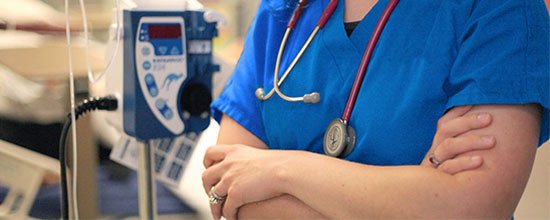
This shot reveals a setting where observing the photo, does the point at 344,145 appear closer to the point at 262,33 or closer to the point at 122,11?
the point at 262,33

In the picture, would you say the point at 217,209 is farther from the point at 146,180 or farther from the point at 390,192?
the point at 146,180

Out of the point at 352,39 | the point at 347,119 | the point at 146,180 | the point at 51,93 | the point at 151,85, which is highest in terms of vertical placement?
the point at 352,39

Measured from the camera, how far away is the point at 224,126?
3.25 feet

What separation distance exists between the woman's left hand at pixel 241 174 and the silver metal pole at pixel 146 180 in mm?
439

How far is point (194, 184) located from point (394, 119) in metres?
2.12

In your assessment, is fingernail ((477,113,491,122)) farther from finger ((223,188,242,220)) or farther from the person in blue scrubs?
finger ((223,188,242,220))

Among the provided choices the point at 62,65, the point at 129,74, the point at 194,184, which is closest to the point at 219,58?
the point at 129,74

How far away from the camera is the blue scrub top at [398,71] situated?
70cm

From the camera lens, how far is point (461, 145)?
0.70 metres

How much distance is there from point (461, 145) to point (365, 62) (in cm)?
20

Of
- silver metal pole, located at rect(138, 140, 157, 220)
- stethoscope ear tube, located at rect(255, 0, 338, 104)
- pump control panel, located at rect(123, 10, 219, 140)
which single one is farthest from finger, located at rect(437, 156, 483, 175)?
silver metal pole, located at rect(138, 140, 157, 220)

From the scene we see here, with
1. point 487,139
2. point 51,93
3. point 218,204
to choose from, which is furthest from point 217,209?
point 51,93

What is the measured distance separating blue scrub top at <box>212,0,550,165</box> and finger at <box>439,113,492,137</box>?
0.07 ft

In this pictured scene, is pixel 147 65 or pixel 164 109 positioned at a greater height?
pixel 147 65
